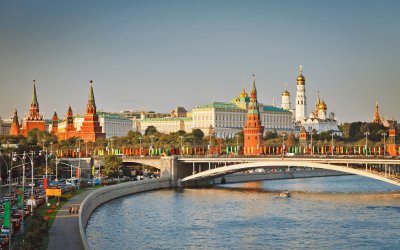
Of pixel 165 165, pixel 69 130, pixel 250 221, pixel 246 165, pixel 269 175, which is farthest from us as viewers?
pixel 69 130

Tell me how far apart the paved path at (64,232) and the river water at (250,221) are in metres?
1.66

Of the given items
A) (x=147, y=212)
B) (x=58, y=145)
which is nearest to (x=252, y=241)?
(x=147, y=212)

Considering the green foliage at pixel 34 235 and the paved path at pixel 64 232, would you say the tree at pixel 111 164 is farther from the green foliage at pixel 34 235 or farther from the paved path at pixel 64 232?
the green foliage at pixel 34 235

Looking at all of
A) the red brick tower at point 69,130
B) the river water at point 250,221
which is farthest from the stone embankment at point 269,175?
the red brick tower at point 69,130

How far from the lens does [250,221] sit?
193ft

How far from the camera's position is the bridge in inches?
3019

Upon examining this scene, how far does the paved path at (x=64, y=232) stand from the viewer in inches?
1580

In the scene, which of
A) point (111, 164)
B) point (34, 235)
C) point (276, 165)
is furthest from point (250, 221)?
point (111, 164)

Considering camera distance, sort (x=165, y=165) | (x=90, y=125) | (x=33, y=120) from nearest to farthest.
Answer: (x=165, y=165) < (x=90, y=125) < (x=33, y=120)

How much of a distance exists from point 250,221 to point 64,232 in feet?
59.9

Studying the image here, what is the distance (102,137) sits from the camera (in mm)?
164375

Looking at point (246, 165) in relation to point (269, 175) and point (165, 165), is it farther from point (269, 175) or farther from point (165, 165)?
point (269, 175)

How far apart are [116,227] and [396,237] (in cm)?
1889

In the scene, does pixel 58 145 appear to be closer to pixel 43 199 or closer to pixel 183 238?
pixel 43 199
